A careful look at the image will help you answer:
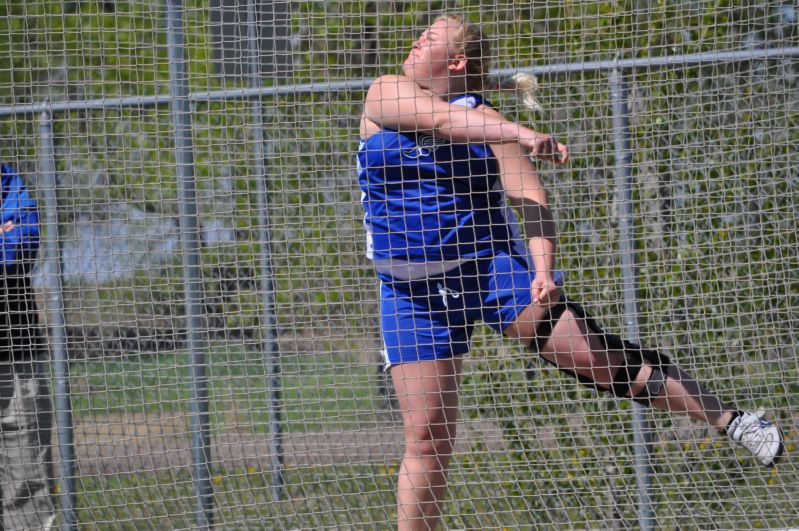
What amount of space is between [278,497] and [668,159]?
6.95 feet

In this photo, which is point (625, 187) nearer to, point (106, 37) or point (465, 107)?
point (465, 107)

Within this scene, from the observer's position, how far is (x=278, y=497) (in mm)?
3852

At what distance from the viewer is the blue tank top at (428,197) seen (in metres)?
2.94

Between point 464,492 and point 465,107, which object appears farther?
point 464,492

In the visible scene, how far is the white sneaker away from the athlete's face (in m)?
1.51

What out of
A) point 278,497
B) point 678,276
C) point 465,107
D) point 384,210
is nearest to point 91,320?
point 278,497

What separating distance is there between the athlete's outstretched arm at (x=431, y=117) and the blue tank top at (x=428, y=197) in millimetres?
82

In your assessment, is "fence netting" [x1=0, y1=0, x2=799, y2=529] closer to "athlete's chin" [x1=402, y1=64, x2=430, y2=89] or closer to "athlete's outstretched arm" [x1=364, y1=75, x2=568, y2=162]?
"athlete's chin" [x1=402, y1=64, x2=430, y2=89]

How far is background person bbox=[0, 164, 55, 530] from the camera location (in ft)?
12.3

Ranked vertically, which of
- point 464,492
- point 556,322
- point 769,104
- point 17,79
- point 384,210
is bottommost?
point 464,492

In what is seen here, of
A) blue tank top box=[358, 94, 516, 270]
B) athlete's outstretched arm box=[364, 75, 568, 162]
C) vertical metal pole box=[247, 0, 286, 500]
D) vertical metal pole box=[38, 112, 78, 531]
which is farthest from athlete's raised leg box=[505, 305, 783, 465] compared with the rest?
vertical metal pole box=[38, 112, 78, 531]

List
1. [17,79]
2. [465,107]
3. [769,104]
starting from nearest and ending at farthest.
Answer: [465,107]
[769,104]
[17,79]

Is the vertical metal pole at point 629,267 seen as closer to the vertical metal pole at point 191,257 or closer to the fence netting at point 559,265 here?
the fence netting at point 559,265

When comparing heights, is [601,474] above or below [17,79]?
below
